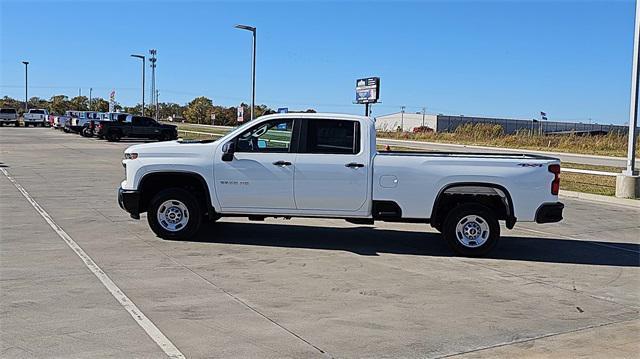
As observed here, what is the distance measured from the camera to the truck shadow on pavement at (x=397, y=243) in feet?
32.3

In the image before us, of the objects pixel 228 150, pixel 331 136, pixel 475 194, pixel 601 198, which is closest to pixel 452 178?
pixel 475 194

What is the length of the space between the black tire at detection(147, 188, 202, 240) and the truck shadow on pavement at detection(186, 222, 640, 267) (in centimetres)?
29

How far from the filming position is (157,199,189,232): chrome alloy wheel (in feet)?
33.0

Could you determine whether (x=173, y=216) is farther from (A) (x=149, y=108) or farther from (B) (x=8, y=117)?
(A) (x=149, y=108)

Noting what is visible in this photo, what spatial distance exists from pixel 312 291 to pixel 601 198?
12799 mm

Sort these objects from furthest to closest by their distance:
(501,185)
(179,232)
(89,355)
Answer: (179,232) < (501,185) < (89,355)

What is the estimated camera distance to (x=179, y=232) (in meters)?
10.1

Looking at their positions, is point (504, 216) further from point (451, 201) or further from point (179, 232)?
point (179, 232)

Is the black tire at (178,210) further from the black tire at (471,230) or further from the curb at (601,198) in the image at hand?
the curb at (601,198)

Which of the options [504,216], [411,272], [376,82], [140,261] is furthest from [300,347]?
[376,82]

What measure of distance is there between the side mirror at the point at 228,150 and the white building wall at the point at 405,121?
4006 inches

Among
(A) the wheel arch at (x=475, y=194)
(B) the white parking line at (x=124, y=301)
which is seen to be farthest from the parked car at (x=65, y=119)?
(A) the wheel arch at (x=475, y=194)

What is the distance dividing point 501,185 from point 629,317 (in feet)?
9.88

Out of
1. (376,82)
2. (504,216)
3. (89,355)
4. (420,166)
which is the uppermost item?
(376,82)
